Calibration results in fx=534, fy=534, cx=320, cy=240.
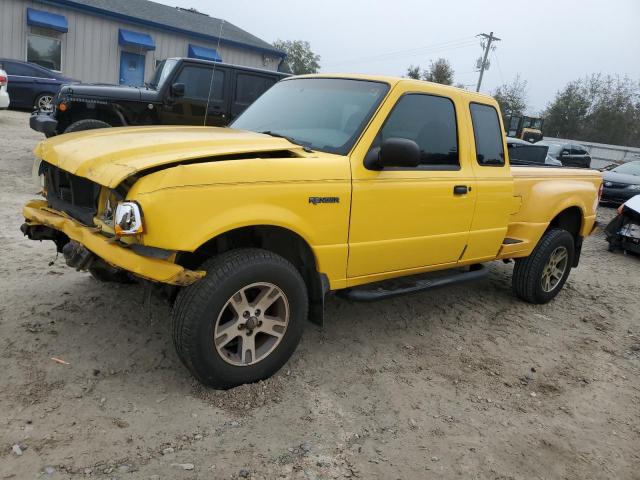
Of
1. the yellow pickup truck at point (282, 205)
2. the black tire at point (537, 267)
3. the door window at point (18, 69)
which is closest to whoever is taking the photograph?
the yellow pickup truck at point (282, 205)

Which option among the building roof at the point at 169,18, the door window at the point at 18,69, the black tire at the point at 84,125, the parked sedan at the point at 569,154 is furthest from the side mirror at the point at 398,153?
the building roof at the point at 169,18

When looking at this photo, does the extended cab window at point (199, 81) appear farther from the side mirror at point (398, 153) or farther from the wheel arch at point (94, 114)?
the side mirror at point (398, 153)

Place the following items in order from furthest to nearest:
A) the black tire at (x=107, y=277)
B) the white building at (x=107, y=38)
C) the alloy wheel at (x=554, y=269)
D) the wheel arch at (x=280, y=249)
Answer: the white building at (x=107, y=38), the alloy wheel at (x=554, y=269), the black tire at (x=107, y=277), the wheel arch at (x=280, y=249)

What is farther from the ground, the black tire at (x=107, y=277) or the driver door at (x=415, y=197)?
the driver door at (x=415, y=197)

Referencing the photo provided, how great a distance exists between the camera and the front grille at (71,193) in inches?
127

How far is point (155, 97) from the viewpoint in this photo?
834 cm

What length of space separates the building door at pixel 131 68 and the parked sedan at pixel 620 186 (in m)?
18.5

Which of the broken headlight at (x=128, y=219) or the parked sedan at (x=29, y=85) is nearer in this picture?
the broken headlight at (x=128, y=219)

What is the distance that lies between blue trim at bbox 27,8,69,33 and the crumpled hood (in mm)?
20506

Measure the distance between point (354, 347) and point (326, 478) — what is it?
4.91 feet

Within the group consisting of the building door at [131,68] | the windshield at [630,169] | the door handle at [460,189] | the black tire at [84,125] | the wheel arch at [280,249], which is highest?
the building door at [131,68]

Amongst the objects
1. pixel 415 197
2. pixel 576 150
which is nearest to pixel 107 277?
pixel 415 197

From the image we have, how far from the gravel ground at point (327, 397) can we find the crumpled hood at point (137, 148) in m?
0.95

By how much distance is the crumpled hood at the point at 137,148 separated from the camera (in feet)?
9.39
